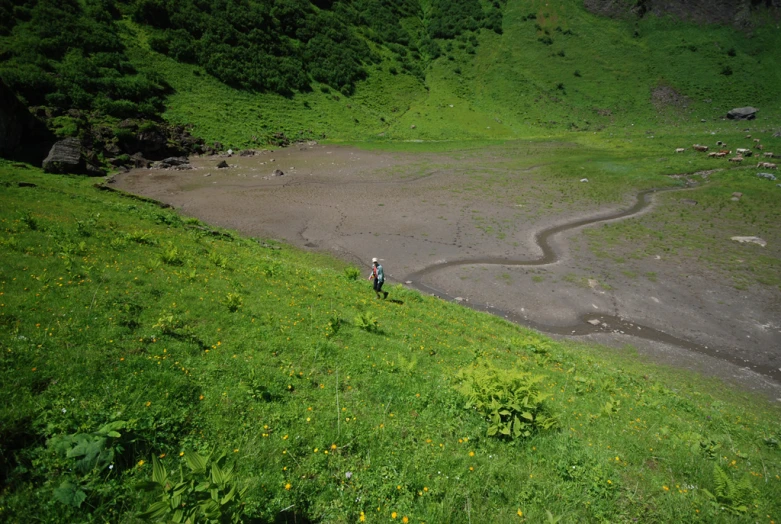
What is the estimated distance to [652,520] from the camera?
21.3ft

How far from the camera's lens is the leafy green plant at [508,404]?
318 inches

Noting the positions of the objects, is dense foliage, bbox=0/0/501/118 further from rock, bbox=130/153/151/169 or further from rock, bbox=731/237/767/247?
rock, bbox=731/237/767/247

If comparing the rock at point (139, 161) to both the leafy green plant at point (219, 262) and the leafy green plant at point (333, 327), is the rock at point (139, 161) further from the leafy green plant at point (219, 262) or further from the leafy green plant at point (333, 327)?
the leafy green plant at point (333, 327)

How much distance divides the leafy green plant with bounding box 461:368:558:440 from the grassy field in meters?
0.05

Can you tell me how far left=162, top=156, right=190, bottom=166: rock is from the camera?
181 ft

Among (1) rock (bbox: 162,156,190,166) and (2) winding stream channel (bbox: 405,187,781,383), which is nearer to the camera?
(2) winding stream channel (bbox: 405,187,781,383)

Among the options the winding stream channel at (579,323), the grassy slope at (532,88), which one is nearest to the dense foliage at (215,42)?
the grassy slope at (532,88)

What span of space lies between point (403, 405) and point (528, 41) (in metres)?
157

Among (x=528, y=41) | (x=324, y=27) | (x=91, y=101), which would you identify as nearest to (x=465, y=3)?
(x=528, y=41)

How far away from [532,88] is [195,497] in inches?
5257

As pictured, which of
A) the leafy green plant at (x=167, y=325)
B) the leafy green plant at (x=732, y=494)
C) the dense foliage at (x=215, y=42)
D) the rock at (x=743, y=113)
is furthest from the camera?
the rock at (x=743, y=113)

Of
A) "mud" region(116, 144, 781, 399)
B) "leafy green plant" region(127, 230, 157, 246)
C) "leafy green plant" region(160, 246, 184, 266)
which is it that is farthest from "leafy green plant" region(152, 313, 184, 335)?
"mud" region(116, 144, 781, 399)

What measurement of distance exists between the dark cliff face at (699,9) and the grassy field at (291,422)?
6818 inches

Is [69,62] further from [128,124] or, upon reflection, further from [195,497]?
[195,497]
